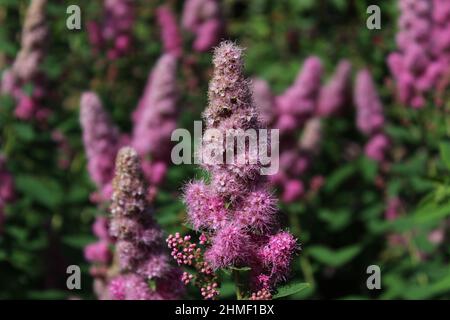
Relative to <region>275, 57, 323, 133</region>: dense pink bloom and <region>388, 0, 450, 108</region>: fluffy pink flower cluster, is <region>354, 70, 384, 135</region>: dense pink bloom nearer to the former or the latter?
<region>388, 0, 450, 108</region>: fluffy pink flower cluster

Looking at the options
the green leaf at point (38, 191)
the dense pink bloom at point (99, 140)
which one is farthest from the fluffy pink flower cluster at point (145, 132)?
the green leaf at point (38, 191)

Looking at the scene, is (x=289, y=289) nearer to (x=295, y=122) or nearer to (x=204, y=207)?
(x=204, y=207)

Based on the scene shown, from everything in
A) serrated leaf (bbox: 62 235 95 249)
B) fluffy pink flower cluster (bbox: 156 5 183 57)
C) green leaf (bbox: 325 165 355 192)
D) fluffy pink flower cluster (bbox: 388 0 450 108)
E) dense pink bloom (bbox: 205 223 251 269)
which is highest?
Result: fluffy pink flower cluster (bbox: 156 5 183 57)

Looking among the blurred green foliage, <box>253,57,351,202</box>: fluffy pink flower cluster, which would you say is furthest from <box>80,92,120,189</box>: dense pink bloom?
<box>253,57,351,202</box>: fluffy pink flower cluster
